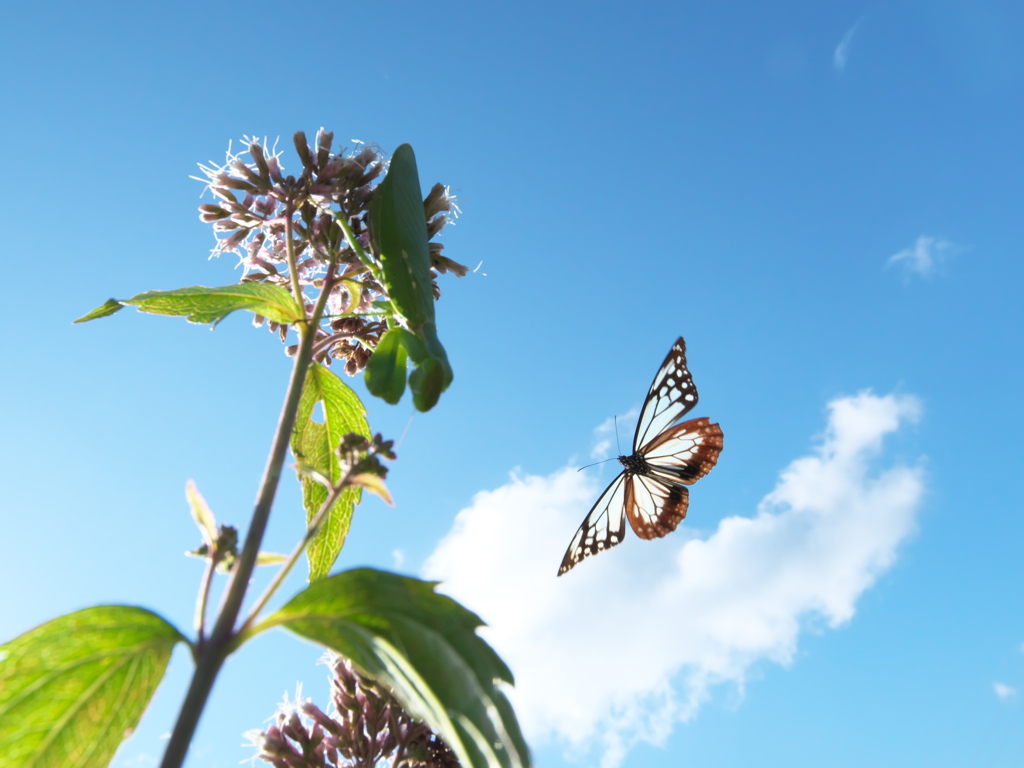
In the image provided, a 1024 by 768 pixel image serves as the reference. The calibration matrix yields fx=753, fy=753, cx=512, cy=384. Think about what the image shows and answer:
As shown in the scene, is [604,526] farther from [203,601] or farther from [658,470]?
[203,601]

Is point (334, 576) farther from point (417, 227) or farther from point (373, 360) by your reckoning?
point (417, 227)

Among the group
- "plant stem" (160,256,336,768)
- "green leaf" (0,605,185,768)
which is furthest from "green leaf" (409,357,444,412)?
"green leaf" (0,605,185,768)

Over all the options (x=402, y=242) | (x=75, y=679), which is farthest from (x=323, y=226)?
(x=75, y=679)

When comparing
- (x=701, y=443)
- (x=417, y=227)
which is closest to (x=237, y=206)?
(x=417, y=227)

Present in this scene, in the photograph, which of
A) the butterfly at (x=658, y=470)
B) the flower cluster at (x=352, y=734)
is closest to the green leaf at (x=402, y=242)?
the flower cluster at (x=352, y=734)

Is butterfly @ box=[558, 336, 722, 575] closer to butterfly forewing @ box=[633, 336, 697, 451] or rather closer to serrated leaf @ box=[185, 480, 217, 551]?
butterfly forewing @ box=[633, 336, 697, 451]

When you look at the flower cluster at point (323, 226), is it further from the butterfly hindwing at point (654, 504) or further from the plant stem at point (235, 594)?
the butterfly hindwing at point (654, 504)
